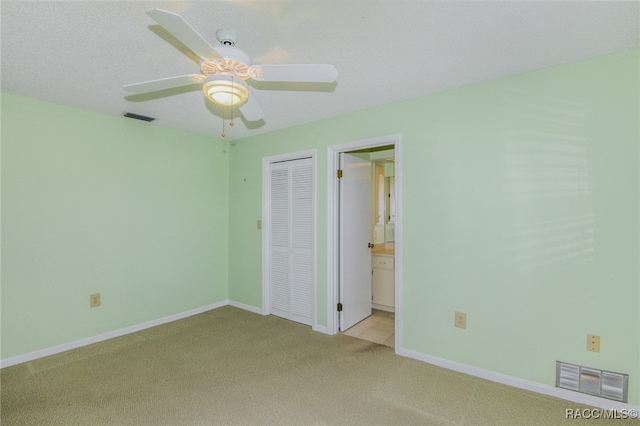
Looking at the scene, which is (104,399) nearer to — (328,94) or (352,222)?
(352,222)

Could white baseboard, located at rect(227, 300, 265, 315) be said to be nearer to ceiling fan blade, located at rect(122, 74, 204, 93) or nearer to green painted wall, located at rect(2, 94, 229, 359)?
green painted wall, located at rect(2, 94, 229, 359)

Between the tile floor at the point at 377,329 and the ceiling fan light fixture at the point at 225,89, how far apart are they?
2629mm

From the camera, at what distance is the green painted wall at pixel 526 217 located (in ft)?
6.43

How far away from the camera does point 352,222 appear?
11.6 ft

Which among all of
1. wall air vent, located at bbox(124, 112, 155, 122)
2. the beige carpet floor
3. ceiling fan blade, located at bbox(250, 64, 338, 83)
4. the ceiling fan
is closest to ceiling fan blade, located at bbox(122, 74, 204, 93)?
the ceiling fan

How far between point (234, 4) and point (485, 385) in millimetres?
2996

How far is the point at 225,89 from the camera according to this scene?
167cm

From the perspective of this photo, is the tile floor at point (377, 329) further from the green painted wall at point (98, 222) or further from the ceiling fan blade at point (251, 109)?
the ceiling fan blade at point (251, 109)

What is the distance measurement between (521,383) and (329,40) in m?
2.76

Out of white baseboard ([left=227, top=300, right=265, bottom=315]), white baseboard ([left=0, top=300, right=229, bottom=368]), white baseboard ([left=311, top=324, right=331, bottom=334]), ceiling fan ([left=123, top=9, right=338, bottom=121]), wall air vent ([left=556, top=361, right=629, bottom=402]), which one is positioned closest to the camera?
ceiling fan ([left=123, top=9, right=338, bottom=121])

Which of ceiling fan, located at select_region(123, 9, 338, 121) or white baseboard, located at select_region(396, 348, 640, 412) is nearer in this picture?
ceiling fan, located at select_region(123, 9, 338, 121)

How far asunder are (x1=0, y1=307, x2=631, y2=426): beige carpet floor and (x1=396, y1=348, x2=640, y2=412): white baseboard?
0.17 ft

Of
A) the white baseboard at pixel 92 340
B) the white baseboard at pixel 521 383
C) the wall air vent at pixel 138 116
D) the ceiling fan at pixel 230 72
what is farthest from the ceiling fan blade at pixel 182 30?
the white baseboard at pixel 92 340

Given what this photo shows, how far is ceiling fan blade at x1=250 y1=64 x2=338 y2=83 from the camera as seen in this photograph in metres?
1.55
